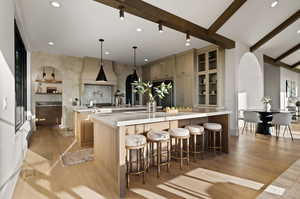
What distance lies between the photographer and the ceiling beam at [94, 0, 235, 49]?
2773mm

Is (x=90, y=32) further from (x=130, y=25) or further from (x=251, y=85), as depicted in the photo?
(x=251, y=85)

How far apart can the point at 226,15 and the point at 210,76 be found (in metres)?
2.19

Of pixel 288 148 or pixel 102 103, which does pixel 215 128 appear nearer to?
pixel 288 148

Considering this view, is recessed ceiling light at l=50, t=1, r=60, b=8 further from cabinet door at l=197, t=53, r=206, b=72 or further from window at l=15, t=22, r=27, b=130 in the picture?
cabinet door at l=197, t=53, r=206, b=72

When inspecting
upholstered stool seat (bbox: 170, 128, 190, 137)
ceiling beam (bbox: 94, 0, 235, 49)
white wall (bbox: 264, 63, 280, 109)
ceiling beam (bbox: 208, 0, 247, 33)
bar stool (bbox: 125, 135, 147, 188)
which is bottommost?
bar stool (bbox: 125, 135, 147, 188)

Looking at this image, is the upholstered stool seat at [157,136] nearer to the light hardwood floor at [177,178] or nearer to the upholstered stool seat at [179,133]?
the upholstered stool seat at [179,133]

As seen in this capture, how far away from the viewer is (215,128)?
315 cm

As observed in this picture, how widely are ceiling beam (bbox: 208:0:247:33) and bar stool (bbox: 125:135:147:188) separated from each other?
355 centimetres

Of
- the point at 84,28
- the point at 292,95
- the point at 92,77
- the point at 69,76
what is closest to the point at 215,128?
the point at 84,28

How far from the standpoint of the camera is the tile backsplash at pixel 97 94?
6836 millimetres

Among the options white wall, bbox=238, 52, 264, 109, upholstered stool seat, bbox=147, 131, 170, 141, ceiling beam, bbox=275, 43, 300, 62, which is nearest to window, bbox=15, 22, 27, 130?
upholstered stool seat, bbox=147, 131, 170, 141

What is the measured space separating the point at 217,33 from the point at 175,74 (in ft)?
8.00

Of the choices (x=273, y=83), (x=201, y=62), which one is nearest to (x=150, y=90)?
(x=201, y=62)

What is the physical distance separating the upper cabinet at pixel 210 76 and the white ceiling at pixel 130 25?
0.47 meters
